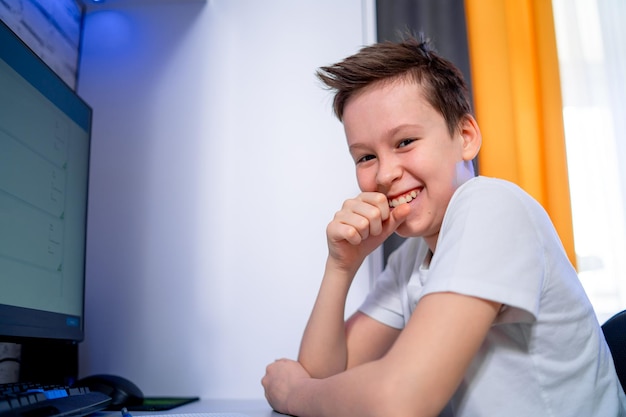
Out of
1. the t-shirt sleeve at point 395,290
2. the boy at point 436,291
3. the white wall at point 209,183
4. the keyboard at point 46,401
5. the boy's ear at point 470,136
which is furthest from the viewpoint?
the white wall at point 209,183

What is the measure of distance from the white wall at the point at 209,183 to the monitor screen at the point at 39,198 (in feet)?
1.03

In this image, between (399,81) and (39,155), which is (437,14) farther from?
(39,155)

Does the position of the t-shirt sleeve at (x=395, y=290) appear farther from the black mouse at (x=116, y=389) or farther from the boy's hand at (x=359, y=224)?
the black mouse at (x=116, y=389)

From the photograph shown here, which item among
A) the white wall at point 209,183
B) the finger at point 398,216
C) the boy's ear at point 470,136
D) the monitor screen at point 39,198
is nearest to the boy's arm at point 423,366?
the finger at point 398,216

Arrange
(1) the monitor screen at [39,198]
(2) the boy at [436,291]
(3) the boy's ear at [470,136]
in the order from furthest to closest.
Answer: (3) the boy's ear at [470,136]
(1) the monitor screen at [39,198]
(2) the boy at [436,291]

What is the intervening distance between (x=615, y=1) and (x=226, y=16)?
1142 millimetres

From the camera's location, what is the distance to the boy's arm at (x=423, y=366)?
26.7 inches

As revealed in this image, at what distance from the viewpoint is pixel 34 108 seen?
961 millimetres

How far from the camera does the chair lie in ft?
3.15

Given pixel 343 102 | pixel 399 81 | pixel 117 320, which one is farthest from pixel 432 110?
pixel 117 320

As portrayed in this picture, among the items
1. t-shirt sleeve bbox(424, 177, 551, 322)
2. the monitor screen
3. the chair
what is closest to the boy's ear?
t-shirt sleeve bbox(424, 177, 551, 322)

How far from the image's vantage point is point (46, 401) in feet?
2.26

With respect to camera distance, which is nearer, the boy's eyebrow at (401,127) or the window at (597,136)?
the boy's eyebrow at (401,127)

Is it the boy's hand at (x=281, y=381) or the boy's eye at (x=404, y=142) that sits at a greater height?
the boy's eye at (x=404, y=142)
